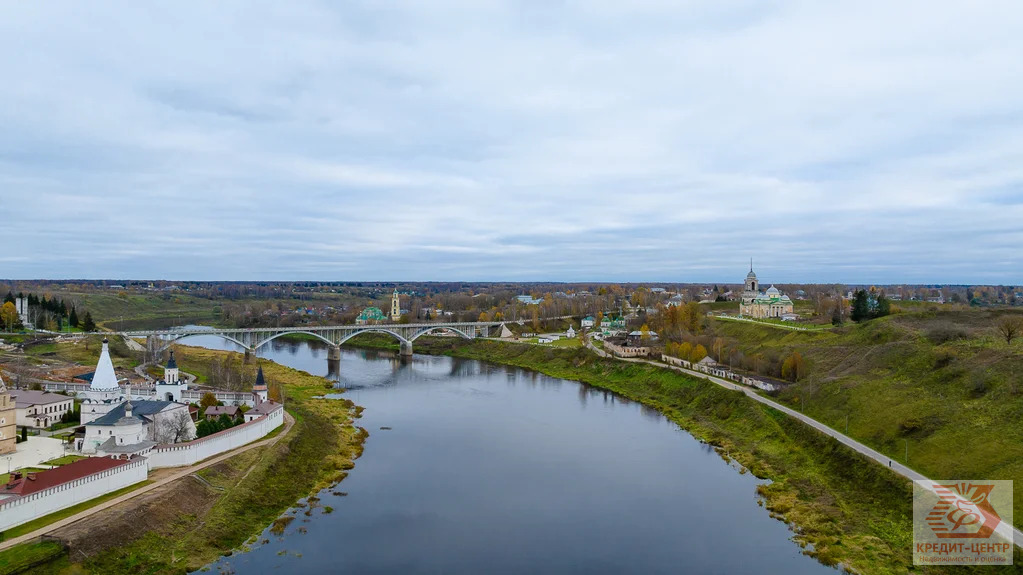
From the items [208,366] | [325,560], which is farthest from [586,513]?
[208,366]

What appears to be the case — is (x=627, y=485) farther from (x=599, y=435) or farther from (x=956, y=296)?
(x=956, y=296)

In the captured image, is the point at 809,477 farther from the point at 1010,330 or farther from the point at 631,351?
the point at 631,351

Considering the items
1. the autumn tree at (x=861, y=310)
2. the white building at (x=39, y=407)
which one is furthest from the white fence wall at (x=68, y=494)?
the autumn tree at (x=861, y=310)

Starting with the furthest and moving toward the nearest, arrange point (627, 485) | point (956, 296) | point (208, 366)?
1. point (956, 296)
2. point (208, 366)
3. point (627, 485)

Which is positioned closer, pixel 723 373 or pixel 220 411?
pixel 220 411

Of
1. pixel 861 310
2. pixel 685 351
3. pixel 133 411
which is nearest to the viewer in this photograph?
pixel 133 411

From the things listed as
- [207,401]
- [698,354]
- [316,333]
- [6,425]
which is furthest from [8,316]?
[698,354]

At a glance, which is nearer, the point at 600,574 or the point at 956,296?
the point at 600,574

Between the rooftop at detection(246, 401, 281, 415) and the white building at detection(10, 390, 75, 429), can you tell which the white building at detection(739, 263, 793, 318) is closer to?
the rooftop at detection(246, 401, 281, 415)
